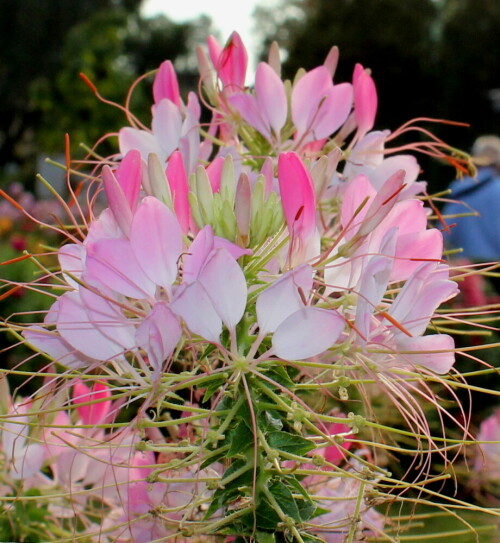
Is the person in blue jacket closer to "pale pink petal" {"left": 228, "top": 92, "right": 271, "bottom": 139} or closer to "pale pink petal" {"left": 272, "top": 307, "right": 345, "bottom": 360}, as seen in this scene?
"pale pink petal" {"left": 228, "top": 92, "right": 271, "bottom": 139}

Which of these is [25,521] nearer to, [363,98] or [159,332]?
[159,332]

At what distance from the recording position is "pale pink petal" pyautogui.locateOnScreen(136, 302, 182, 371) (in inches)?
20.7

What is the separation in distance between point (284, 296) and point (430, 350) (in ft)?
0.38

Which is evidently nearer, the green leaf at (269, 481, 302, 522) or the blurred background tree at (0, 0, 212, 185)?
the green leaf at (269, 481, 302, 522)

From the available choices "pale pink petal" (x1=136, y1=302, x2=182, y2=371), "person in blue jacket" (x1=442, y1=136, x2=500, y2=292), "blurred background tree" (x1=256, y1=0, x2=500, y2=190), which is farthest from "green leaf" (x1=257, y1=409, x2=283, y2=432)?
"blurred background tree" (x1=256, y1=0, x2=500, y2=190)

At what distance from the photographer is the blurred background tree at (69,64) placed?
8523 mm

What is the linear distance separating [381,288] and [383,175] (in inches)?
8.6

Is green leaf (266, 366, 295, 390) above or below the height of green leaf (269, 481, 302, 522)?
above

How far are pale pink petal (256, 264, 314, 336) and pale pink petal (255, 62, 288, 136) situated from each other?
0.26 meters

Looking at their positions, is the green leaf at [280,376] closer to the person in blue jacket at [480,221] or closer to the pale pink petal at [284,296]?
the pale pink petal at [284,296]

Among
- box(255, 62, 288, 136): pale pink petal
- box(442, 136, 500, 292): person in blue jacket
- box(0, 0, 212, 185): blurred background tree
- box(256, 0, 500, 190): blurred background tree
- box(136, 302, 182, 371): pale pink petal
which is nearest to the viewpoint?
box(136, 302, 182, 371): pale pink petal

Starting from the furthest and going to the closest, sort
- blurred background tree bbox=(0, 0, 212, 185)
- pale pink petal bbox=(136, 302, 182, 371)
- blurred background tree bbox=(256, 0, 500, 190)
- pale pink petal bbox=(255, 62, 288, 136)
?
blurred background tree bbox=(256, 0, 500, 190), blurred background tree bbox=(0, 0, 212, 185), pale pink petal bbox=(255, 62, 288, 136), pale pink petal bbox=(136, 302, 182, 371)

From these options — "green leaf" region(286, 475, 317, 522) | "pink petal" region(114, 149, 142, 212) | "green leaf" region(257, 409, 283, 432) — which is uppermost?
"pink petal" region(114, 149, 142, 212)

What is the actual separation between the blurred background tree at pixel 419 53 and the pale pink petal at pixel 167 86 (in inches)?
438
